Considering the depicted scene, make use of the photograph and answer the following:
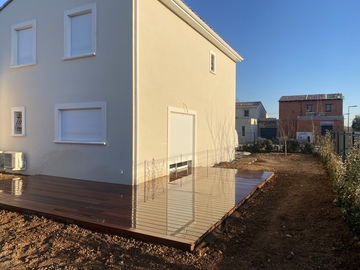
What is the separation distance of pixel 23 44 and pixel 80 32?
110 inches

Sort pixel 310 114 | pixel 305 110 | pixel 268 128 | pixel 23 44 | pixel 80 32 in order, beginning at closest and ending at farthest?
pixel 80 32 → pixel 23 44 → pixel 268 128 → pixel 310 114 → pixel 305 110

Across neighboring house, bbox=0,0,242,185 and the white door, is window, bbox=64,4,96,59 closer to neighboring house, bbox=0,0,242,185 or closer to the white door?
neighboring house, bbox=0,0,242,185

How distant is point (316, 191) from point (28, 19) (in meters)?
10.4

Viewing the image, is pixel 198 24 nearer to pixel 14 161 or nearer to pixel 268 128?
pixel 14 161

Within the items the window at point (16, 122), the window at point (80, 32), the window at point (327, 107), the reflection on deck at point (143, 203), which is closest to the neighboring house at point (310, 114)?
→ the window at point (327, 107)

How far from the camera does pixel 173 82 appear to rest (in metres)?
9.41

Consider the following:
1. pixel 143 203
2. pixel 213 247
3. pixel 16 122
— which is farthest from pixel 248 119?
pixel 213 247

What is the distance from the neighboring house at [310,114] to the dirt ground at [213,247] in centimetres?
3534

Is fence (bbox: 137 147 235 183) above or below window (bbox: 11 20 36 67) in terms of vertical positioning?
below

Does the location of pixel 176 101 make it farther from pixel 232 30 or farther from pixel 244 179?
pixel 232 30

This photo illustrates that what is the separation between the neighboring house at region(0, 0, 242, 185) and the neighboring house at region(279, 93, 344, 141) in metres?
32.1

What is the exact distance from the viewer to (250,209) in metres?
5.89

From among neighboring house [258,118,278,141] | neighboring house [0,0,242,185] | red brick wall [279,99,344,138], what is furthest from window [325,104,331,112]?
neighboring house [0,0,242,185]

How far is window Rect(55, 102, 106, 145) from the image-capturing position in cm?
792
